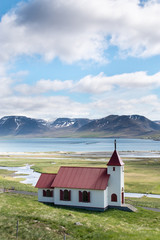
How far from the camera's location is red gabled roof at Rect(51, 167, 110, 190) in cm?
5301

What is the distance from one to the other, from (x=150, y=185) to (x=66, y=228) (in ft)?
145

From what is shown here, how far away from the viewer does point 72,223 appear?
130 ft

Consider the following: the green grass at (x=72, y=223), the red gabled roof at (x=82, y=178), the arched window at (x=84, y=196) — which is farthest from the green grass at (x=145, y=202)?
the arched window at (x=84, y=196)

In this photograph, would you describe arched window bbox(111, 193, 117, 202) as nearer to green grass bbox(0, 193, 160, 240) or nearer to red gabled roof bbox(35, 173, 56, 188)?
green grass bbox(0, 193, 160, 240)

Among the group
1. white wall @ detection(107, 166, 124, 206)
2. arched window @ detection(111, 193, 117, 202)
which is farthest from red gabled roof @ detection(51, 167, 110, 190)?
arched window @ detection(111, 193, 117, 202)

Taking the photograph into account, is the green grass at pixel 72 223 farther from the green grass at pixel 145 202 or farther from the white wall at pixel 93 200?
the green grass at pixel 145 202

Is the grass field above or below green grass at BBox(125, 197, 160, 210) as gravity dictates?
above

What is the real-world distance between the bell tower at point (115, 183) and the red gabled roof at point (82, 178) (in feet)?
4.07

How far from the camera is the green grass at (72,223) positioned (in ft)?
116

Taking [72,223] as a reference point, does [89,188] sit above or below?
above

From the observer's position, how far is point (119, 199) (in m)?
52.5

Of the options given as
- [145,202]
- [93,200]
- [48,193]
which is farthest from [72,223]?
[145,202]

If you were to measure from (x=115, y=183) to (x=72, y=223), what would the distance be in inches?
632

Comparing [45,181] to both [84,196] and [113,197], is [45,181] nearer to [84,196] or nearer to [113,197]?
[84,196]
